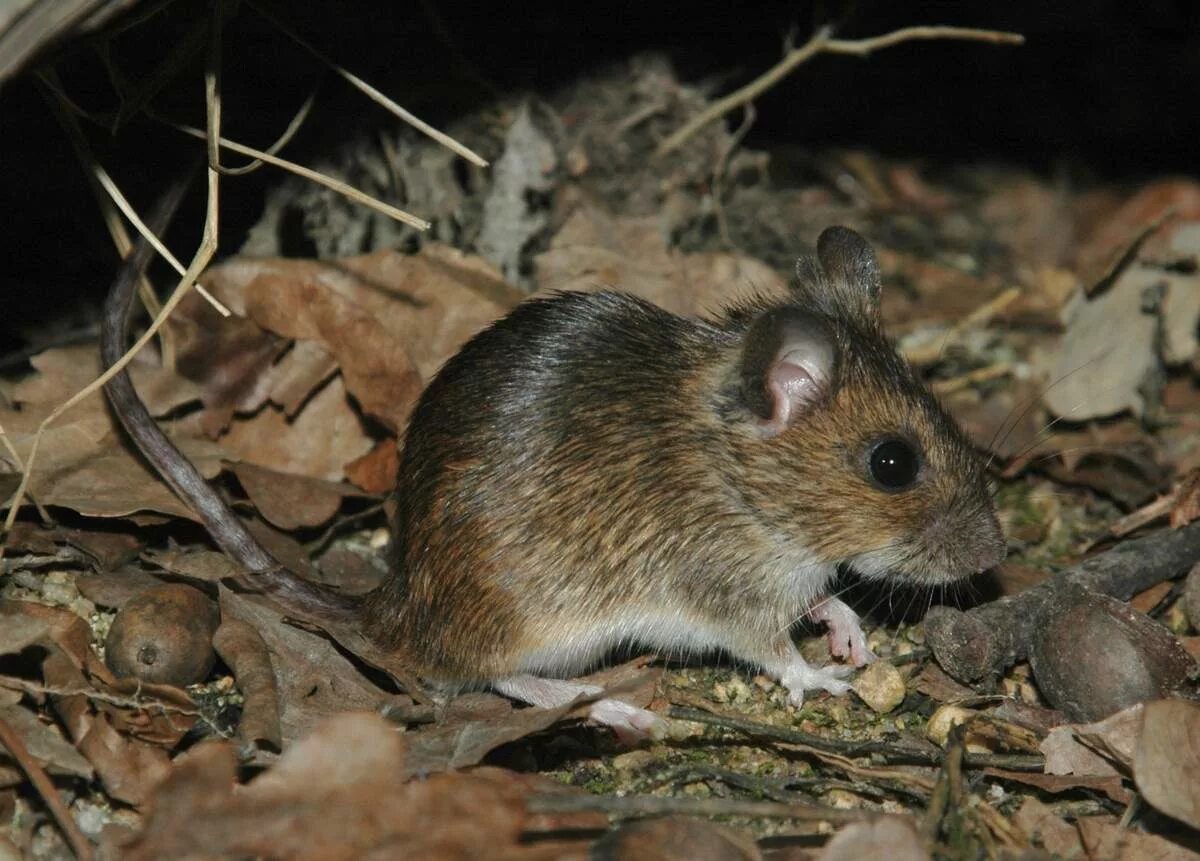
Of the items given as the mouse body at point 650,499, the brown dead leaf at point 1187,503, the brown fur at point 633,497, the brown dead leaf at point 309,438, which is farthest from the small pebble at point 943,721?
the brown dead leaf at point 309,438

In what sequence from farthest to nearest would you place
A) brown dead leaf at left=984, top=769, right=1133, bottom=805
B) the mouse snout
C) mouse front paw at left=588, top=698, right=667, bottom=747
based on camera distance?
the mouse snout
mouse front paw at left=588, top=698, right=667, bottom=747
brown dead leaf at left=984, top=769, right=1133, bottom=805

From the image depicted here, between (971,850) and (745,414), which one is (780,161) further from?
(971,850)

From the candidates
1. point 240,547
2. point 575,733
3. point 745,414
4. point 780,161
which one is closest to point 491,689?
point 575,733

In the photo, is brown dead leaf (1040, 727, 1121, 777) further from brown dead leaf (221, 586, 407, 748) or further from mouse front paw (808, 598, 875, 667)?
brown dead leaf (221, 586, 407, 748)

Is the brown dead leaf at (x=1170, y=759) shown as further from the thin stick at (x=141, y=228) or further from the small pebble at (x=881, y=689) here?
the thin stick at (x=141, y=228)

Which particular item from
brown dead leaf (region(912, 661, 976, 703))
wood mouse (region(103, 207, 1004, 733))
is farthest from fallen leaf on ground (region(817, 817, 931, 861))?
brown dead leaf (region(912, 661, 976, 703))

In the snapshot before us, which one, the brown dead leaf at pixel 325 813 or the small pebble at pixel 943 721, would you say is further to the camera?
the small pebble at pixel 943 721
